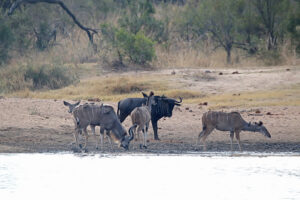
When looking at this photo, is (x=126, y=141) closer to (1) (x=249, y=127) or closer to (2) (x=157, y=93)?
(1) (x=249, y=127)

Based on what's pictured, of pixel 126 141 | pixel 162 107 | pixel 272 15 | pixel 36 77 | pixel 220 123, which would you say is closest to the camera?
pixel 126 141

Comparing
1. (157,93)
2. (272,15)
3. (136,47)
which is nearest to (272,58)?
(272,15)

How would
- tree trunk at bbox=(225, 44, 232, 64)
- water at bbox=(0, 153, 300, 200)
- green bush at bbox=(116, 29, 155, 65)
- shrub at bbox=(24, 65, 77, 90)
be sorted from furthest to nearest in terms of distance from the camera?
tree trunk at bbox=(225, 44, 232, 64), green bush at bbox=(116, 29, 155, 65), shrub at bbox=(24, 65, 77, 90), water at bbox=(0, 153, 300, 200)

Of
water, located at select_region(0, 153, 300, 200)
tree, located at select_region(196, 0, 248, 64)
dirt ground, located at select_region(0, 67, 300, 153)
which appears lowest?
water, located at select_region(0, 153, 300, 200)

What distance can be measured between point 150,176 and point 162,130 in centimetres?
384

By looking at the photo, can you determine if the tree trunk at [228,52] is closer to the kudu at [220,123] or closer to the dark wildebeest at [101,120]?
the kudu at [220,123]

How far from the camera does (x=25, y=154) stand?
12.7 meters

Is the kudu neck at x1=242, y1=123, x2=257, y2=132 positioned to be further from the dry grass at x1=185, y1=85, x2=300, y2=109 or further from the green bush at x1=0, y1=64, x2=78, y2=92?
the green bush at x1=0, y1=64, x2=78, y2=92

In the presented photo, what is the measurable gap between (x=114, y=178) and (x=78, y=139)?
1.95 metres

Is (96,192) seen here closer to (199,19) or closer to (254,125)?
(254,125)

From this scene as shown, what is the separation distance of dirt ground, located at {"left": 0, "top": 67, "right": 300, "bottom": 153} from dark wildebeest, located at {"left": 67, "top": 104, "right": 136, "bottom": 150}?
350 mm

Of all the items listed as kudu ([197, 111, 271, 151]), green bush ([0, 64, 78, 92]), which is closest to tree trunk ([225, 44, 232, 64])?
green bush ([0, 64, 78, 92])

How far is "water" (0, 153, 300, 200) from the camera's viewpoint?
10312mm

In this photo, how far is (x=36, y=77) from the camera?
21062 millimetres
